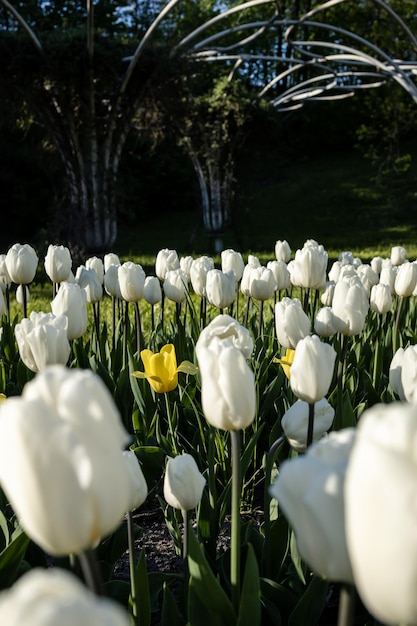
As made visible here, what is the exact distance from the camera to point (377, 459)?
0.39 meters

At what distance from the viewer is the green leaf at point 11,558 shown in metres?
1.10

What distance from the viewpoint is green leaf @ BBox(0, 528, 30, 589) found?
1100 mm

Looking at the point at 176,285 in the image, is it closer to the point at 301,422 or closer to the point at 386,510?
the point at 301,422

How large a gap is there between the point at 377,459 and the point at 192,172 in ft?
56.6

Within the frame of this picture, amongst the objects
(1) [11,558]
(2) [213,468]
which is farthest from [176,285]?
(1) [11,558]

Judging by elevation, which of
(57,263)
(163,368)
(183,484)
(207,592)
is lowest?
(207,592)

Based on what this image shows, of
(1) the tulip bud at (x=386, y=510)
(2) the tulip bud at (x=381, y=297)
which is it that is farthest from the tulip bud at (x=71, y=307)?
(1) the tulip bud at (x=386, y=510)

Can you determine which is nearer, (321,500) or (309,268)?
(321,500)

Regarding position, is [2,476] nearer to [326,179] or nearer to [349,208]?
[349,208]

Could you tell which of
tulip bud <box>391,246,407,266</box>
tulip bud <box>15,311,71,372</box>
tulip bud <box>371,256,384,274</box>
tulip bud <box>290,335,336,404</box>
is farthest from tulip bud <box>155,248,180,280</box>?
tulip bud <box>290,335,336,404</box>

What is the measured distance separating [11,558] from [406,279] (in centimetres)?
181

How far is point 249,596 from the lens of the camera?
925mm

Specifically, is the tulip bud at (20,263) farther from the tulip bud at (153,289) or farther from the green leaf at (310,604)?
the green leaf at (310,604)

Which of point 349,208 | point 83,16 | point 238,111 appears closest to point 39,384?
point 238,111
